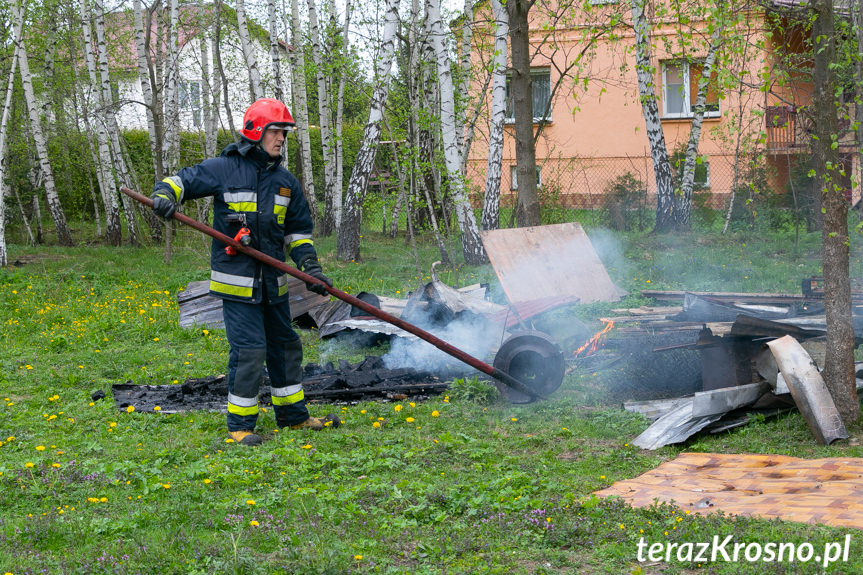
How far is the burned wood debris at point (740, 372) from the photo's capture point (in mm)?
5355

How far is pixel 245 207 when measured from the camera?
5719 mm

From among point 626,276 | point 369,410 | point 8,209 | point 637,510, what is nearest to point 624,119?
point 626,276

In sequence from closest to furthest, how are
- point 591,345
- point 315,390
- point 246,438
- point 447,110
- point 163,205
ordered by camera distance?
point 163,205 < point 246,438 < point 315,390 < point 591,345 < point 447,110

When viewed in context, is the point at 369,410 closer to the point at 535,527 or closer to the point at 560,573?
the point at 535,527

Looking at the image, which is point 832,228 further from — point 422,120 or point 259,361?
point 422,120

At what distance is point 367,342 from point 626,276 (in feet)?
17.6

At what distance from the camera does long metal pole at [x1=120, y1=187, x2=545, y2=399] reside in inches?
215

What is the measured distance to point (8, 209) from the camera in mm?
21547

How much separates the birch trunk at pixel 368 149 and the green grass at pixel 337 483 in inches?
213

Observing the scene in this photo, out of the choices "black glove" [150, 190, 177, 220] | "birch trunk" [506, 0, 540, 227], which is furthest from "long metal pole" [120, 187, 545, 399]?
"birch trunk" [506, 0, 540, 227]

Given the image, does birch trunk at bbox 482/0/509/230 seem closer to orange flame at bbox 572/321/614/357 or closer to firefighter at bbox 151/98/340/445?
orange flame at bbox 572/321/614/357

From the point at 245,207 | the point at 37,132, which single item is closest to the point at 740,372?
the point at 245,207

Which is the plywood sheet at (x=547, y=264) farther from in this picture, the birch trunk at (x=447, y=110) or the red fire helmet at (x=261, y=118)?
the red fire helmet at (x=261, y=118)

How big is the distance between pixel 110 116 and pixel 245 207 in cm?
1452
